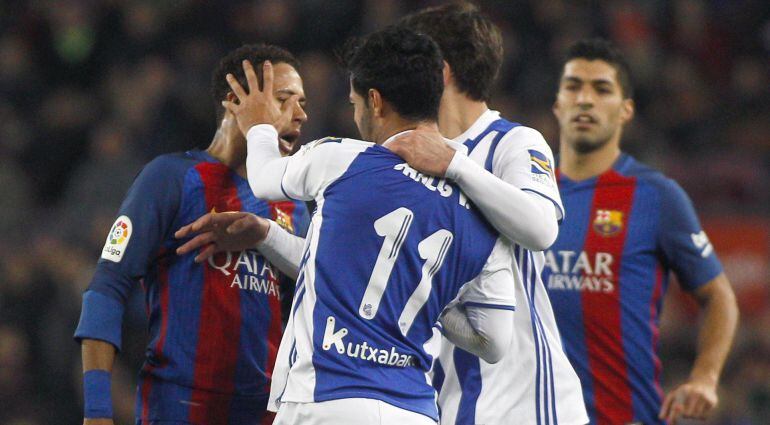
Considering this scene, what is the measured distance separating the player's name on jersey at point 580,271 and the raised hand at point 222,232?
1.88m

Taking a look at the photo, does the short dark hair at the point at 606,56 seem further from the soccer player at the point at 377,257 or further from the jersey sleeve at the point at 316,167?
the jersey sleeve at the point at 316,167

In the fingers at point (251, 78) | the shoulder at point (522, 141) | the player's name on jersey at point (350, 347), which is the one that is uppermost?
the fingers at point (251, 78)

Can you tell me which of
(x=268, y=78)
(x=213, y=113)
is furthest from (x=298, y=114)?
(x=213, y=113)

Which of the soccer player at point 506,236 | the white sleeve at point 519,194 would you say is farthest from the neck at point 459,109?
the white sleeve at point 519,194

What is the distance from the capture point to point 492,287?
12.6 feet

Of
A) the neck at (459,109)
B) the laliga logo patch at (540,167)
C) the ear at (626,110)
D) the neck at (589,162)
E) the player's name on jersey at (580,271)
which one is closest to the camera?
the laliga logo patch at (540,167)

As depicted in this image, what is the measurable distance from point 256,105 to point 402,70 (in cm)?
76

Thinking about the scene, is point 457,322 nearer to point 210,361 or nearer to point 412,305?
point 412,305

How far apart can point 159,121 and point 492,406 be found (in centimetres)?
667

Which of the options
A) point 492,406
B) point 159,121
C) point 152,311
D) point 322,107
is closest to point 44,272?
point 159,121

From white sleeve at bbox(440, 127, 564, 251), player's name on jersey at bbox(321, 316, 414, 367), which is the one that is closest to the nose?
white sleeve at bbox(440, 127, 564, 251)

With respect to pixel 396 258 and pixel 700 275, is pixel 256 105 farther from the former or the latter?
pixel 700 275

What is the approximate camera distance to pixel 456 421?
14.4 feet

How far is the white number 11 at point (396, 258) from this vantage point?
3529 millimetres
